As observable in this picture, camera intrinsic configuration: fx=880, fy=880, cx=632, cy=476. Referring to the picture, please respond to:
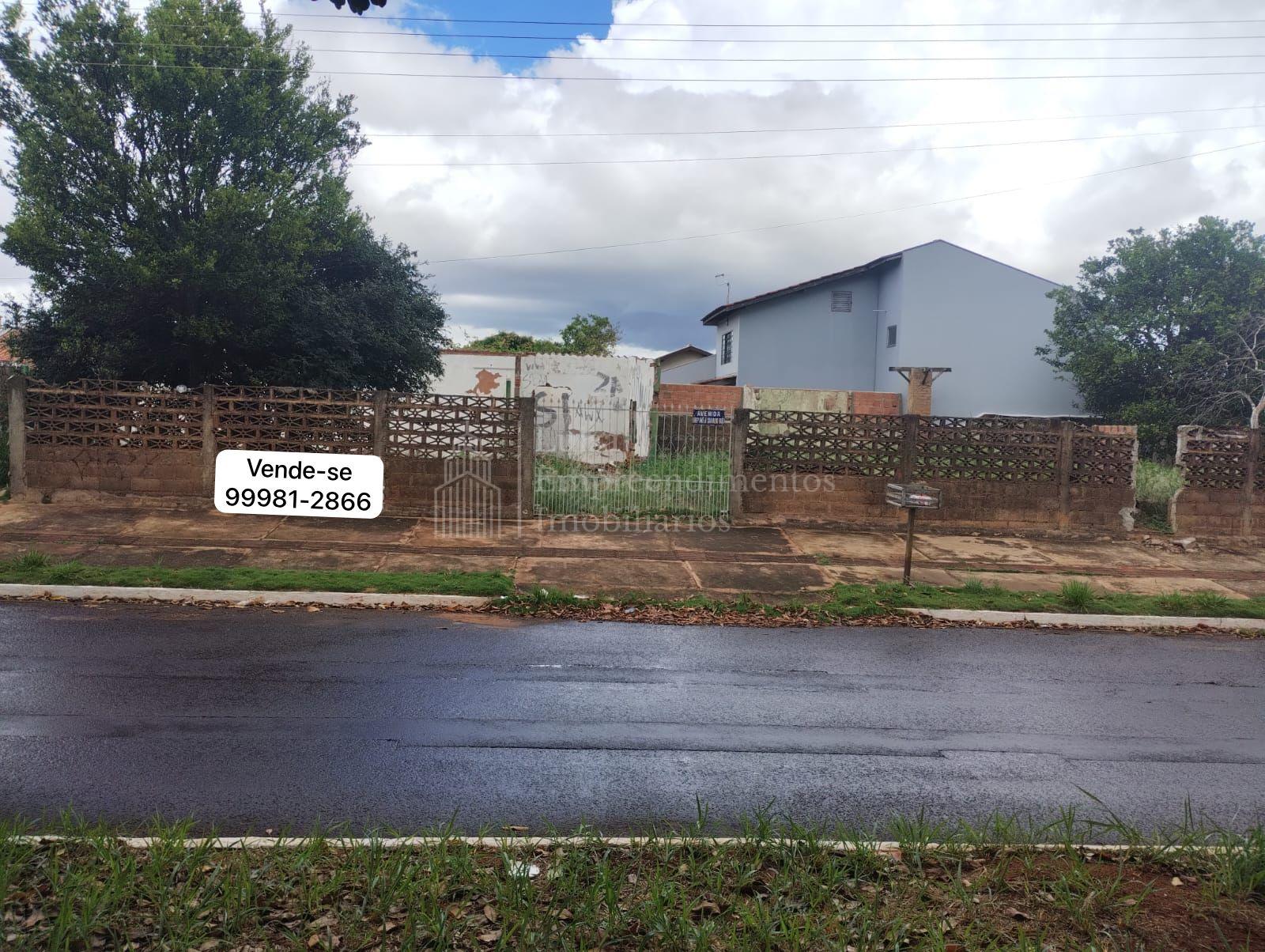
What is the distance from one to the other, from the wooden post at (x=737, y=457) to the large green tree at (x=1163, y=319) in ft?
50.5

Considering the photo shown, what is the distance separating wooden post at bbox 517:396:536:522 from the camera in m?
13.3

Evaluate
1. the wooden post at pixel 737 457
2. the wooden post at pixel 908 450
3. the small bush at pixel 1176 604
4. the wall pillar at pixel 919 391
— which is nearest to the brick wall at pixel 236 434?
the wooden post at pixel 737 457

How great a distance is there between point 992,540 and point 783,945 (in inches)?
447

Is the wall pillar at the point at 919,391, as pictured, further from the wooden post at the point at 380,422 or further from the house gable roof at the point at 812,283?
the wooden post at the point at 380,422

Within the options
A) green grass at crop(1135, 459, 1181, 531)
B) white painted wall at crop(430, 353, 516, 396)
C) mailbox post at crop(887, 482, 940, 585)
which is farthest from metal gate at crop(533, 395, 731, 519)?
white painted wall at crop(430, 353, 516, 396)

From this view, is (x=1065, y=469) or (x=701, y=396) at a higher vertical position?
→ (x=701, y=396)

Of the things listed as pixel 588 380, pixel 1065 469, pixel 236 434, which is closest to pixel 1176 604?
A: pixel 1065 469

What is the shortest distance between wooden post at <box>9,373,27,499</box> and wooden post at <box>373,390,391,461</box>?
501 centimetres

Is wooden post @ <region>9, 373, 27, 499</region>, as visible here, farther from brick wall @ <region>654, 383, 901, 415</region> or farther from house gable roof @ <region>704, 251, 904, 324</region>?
→ house gable roof @ <region>704, 251, 904, 324</region>

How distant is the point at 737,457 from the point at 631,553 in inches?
114

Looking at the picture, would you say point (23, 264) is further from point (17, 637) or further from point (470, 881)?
point (470, 881)

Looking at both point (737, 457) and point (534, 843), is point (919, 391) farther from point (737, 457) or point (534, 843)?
point (534, 843)

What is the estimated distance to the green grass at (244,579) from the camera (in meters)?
9.00

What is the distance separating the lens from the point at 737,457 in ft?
44.9
